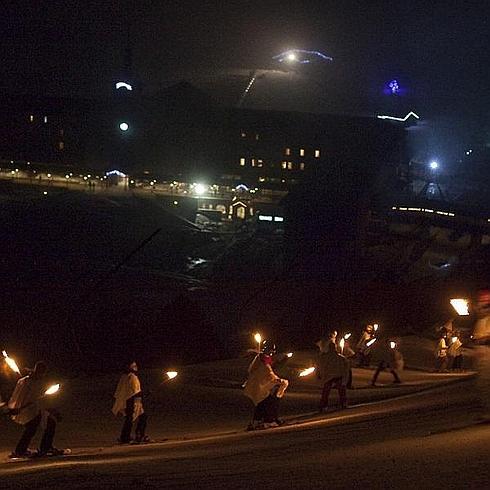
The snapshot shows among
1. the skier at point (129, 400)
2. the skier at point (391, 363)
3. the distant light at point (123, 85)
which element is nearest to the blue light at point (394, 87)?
the distant light at point (123, 85)

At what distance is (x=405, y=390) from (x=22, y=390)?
20.0 feet

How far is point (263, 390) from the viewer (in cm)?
976

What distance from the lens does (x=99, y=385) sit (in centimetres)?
1345

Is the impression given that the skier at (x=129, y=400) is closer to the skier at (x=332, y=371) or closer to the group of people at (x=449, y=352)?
the skier at (x=332, y=371)

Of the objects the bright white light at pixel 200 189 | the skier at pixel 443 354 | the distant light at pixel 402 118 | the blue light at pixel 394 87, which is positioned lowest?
the skier at pixel 443 354

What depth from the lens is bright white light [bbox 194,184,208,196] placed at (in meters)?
53.6

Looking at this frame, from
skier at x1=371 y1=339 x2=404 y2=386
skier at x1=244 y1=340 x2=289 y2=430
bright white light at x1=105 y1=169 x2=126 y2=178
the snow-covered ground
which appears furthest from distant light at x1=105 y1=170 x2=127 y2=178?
skier at x1=244 y1=340 x2=289 y2=430

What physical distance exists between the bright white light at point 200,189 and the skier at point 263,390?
4365 centimetres

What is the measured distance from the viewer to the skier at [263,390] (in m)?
9.77

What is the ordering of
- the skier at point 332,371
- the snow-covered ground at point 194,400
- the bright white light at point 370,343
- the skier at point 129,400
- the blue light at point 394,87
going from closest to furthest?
the skier at point 129,400
the snow-covered ground at point 194,400
the skier at point 332,371
the bright white light at point 370,343
the blue light at point 394,87

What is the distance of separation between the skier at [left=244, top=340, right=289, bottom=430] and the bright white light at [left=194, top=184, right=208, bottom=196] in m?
43.6

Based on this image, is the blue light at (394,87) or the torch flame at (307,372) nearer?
the torch flame at (307,372)

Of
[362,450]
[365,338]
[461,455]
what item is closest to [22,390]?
[362,450]

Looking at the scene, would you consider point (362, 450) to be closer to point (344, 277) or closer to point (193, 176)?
point (344, 277)
